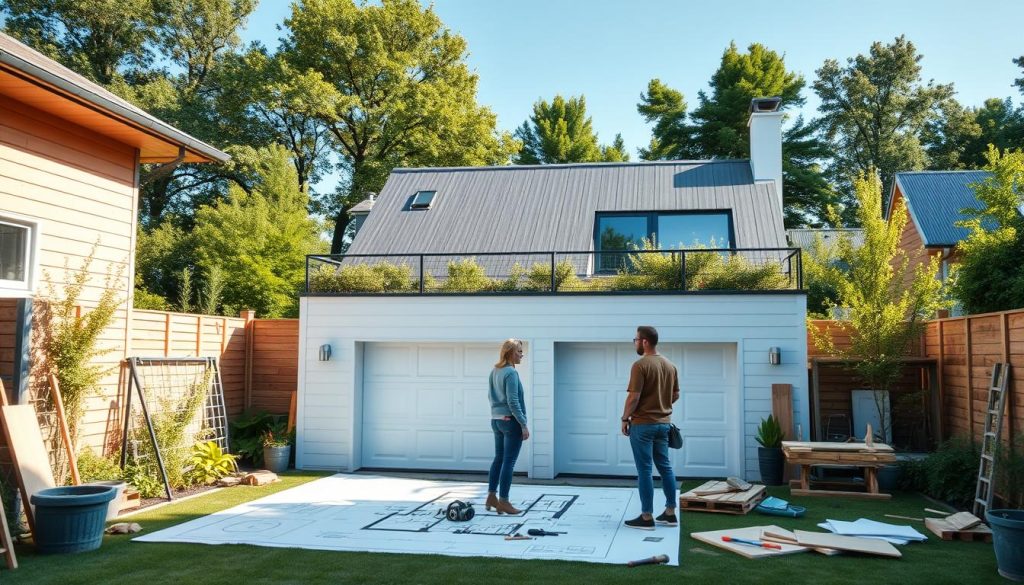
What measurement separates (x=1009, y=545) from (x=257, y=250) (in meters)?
16.9

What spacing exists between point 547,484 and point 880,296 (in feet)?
16.7

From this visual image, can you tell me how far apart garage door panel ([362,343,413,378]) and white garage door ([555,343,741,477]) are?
222cm

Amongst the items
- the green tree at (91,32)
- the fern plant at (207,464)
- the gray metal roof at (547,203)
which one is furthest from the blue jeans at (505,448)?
the green tree at (91,32)

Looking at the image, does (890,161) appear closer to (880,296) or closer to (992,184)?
(992,184)

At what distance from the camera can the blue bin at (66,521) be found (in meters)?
5.86

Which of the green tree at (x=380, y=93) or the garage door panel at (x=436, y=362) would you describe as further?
the green tree at (x=380, y=93)

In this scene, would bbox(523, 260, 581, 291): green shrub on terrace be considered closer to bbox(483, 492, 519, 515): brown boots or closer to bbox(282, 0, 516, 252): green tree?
bbox(483, 492, 519, 515): brown boots

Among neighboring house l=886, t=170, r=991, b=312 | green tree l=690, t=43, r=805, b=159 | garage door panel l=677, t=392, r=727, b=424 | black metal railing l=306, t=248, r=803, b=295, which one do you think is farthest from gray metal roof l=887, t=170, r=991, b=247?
green tree l=690, t=43, r=805, b=159

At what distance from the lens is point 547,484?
9602mm

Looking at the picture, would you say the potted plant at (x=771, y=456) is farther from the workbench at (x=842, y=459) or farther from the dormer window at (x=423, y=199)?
the dormer window at (x=423, y=199)

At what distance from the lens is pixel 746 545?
607 centimetres

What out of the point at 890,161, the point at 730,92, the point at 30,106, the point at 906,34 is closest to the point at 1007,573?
the point at 30,106

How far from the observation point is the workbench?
8.41 metres

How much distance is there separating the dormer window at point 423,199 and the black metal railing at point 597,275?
2.75 metres
